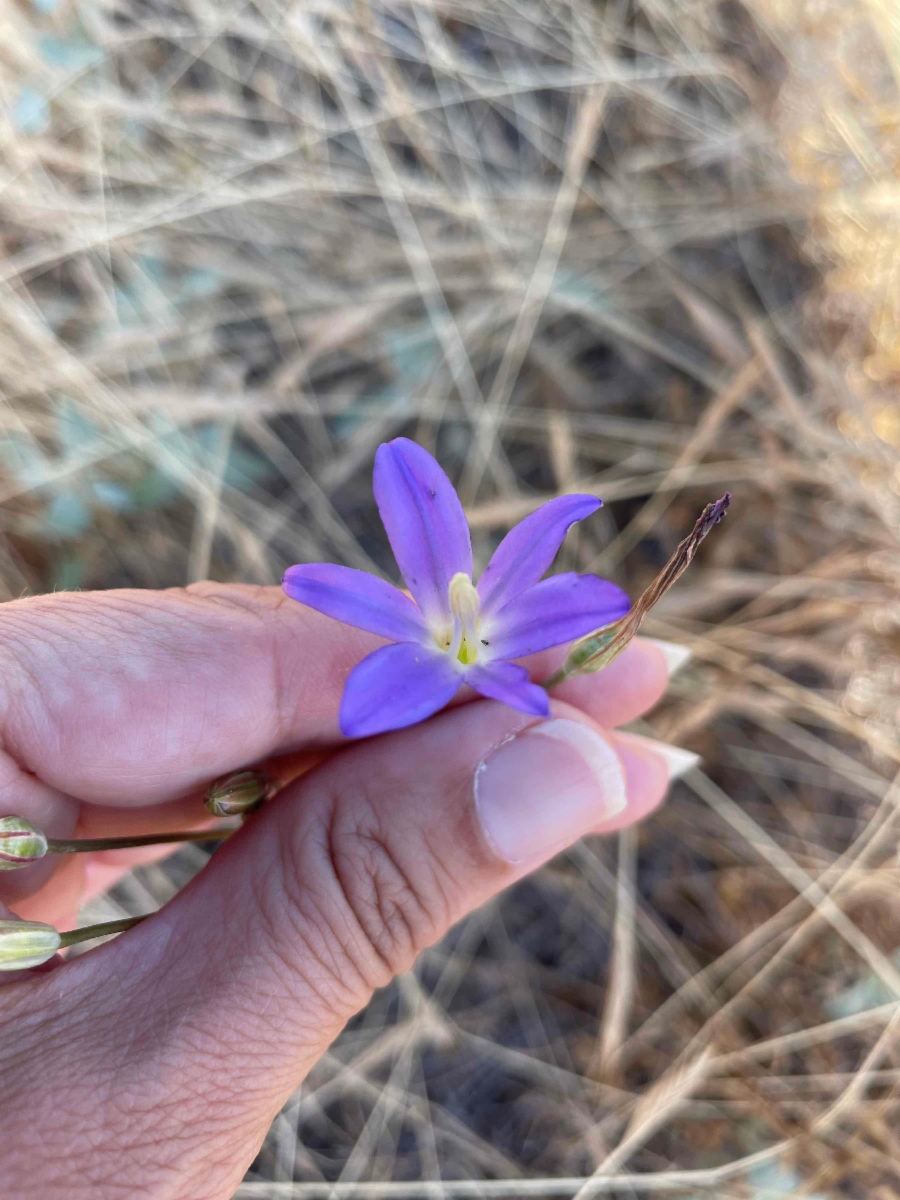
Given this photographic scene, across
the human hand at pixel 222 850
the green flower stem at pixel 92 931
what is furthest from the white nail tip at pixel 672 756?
the green flower stem at pixel 92 931

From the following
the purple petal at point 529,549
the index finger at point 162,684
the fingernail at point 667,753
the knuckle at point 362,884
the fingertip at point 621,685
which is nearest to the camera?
the purple petal at point 529,549

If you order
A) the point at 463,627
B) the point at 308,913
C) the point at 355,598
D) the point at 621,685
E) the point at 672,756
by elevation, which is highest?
the point at 355,598

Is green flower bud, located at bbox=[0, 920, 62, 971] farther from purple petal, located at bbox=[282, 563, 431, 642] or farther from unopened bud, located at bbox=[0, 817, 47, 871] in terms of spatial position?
purple petal, located at bbox=[282, 563, 431, 642]

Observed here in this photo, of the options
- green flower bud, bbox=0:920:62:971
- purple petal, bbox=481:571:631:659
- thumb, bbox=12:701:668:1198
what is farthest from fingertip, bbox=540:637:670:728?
green flower bud, bbox=0:920:62:971

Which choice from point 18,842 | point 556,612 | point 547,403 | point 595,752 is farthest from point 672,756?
point 18,842

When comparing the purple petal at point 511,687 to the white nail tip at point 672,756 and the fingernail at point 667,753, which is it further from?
the white nail tip at point 672,756

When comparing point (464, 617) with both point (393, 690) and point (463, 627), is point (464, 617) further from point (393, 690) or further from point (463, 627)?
point (393, 690)
